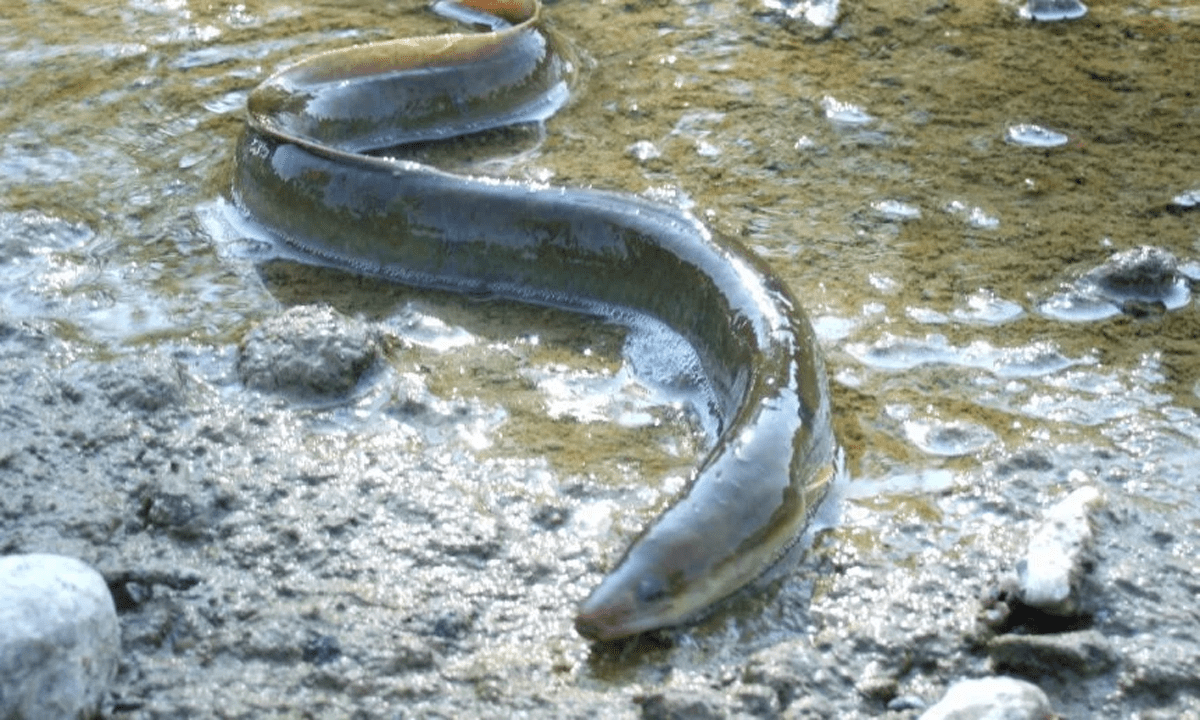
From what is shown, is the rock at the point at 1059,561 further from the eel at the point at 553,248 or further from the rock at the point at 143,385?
the rock at the point at 143,385

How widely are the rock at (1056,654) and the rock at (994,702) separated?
106 mm

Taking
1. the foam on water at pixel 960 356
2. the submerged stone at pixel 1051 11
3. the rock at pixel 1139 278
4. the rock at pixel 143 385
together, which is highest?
the submerged stone at pixel 1051 11

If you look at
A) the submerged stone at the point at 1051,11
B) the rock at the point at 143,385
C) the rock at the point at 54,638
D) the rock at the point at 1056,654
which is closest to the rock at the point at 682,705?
the rock at the point at 1056,654

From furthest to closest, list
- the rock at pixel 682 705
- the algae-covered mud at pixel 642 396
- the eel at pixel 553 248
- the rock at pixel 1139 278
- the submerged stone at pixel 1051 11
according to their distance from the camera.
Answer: the submerged stone at pixel 1051 11
the rock at pixel 1139 278
the eel at pixel 553 248
the algae-covered mud at pixel 642 396
the rock at pixel 682 705

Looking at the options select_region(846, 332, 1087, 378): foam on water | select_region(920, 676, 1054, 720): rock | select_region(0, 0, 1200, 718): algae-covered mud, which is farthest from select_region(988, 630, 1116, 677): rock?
select_region(846, 332, 1087, 378): foam on water

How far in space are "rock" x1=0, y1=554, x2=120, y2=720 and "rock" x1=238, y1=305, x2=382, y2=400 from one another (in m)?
0.72

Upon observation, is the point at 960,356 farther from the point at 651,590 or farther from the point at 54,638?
the point at 54,638

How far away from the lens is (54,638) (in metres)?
1.76

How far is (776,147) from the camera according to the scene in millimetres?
3479

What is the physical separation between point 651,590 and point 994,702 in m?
0.48

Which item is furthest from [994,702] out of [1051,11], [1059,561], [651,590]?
[1051,11]

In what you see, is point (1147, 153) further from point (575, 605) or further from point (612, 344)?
point (575, 605)

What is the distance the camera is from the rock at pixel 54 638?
171 centimetres

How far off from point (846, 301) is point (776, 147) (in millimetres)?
726
